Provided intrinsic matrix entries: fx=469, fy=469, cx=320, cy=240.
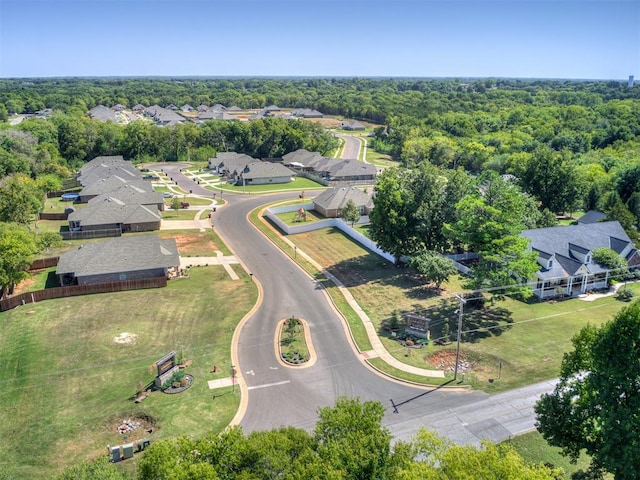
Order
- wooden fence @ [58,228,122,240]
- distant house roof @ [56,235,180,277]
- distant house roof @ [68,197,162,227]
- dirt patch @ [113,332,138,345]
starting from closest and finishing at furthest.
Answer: dirt patch @ [113,332,138,345]
distant house roof @ [56,235,180,277]
wooden fence @ [58,228,122,240]
distant house roof @ [68,197,162,227]

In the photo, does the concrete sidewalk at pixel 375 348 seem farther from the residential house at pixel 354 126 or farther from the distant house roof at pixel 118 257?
the residential house at pixel 354 126

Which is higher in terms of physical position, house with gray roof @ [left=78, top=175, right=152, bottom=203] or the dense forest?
the dense forest

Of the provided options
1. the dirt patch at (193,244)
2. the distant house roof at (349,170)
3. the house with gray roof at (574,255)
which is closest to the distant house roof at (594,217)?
the house with gray roof at (574,255)

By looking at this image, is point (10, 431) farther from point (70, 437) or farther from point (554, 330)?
point (554, 330)

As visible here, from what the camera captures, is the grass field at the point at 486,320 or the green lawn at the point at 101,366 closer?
the green lawn at the point at 101,366

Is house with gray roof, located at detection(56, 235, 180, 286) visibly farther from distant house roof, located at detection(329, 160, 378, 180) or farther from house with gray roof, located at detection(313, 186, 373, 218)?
distant house roof, located at detection(329, 160, 378, 180)

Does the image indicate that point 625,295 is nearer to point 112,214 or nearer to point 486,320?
→ point 486,320

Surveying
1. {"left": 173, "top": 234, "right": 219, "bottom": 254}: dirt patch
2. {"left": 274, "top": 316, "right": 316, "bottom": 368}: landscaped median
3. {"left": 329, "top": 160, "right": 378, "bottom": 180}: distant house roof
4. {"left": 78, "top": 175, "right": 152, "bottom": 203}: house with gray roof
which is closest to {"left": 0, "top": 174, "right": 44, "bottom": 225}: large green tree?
{"left": 78, "top": 175, "right": 152, "bottom": 203}: house with gray roof

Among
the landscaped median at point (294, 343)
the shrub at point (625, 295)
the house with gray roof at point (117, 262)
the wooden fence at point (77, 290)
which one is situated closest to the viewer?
the landscaped median at point (294, 343)
